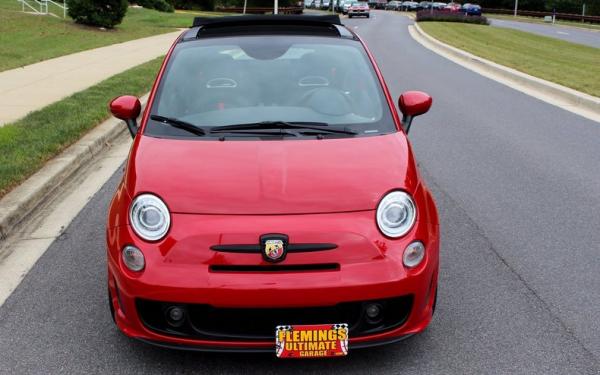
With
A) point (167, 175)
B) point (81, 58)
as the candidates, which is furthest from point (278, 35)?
point (81, 58)

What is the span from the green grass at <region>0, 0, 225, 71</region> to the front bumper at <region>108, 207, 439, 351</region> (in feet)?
46.9

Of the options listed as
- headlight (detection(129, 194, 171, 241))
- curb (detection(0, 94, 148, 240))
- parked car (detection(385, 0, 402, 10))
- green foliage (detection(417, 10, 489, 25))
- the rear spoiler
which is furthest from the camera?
parked car (detection(385, 0, 402, 10))

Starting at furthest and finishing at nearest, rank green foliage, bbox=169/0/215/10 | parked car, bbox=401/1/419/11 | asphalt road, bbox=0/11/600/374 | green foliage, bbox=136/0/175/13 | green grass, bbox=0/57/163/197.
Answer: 1. parked car, bbox=401/1/419/11
2. green foliage, bbox=169/0/215/10
3. green foliage, bbox=136/0/175/13
4. green grass, bbox=0/57/163/197
5. asphalt road, bbox=0/11/600/374

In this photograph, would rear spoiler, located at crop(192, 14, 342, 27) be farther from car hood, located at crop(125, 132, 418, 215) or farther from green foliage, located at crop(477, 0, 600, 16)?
green foliage, located at crop(477, 0, 600, 16)

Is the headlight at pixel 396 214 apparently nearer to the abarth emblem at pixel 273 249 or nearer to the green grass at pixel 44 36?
the abarth emblem at pixel 273 249

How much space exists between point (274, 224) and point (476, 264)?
218 cm

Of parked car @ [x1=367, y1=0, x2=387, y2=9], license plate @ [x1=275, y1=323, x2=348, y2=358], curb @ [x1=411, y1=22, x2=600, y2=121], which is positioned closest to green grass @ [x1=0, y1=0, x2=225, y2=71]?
curb @ [x1=411, y1=22, x2=600, y2=121]

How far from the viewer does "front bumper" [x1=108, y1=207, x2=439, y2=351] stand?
11.1ft

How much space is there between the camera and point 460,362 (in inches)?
149

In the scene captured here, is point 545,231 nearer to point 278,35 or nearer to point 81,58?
point 278,35

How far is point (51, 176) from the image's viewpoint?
22.9 ft

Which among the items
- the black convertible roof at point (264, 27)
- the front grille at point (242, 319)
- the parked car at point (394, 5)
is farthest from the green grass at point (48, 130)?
the parked car at point (394, 5)

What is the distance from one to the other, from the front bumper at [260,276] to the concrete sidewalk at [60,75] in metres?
6.91

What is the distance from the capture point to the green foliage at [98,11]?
28.6 meters
